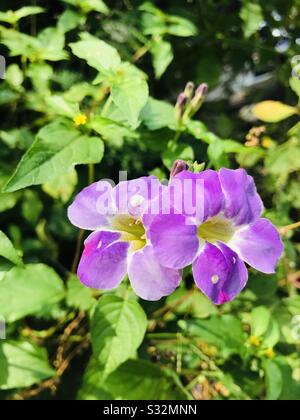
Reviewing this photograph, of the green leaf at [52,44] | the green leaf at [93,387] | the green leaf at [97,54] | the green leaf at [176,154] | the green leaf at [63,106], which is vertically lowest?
the green leaf at [93,387]

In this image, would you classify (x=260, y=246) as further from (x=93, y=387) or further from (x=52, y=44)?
(x=52, y=44)

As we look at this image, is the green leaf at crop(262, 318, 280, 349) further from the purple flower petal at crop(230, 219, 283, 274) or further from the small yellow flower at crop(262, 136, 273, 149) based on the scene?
the small yellow flower at crop(262, 136, 273, 149)

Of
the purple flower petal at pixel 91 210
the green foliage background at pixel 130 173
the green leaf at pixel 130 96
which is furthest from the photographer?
the green foliage background at pixel 130 173

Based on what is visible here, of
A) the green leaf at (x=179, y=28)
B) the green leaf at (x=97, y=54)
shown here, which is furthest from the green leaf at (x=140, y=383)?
the green leaf at (x=179, y=28)

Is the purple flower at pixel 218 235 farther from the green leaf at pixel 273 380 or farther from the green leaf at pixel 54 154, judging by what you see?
the green leaf at pixel 273 380

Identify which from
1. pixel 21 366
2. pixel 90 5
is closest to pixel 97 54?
Answer: pixel 90 5
